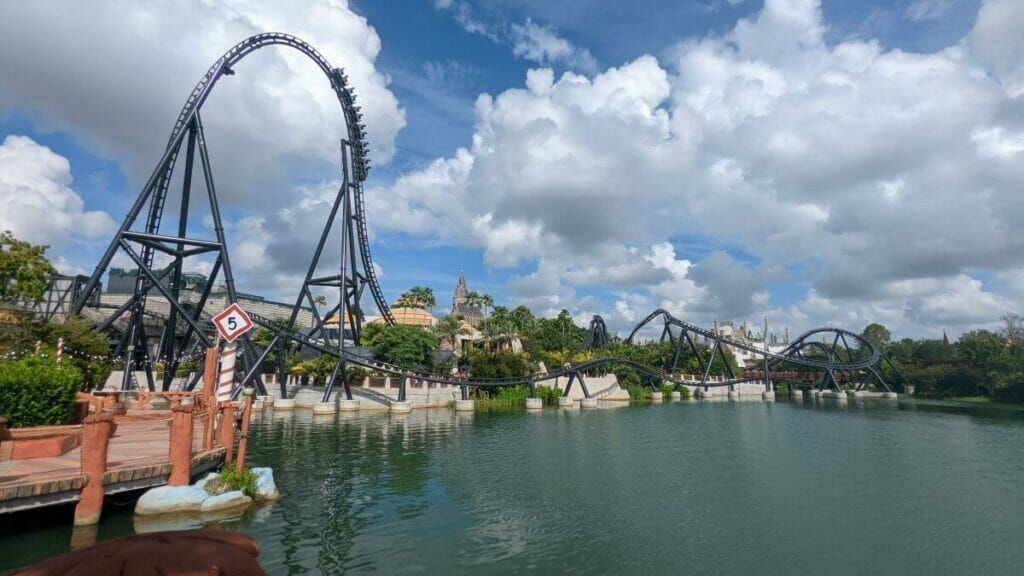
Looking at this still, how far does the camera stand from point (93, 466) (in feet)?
39.0

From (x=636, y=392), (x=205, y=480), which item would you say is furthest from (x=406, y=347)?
(x=205, y=480)

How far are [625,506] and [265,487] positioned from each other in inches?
414

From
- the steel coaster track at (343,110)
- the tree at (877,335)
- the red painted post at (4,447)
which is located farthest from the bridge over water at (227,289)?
the tree at (877,335)

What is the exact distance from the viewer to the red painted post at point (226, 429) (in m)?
16.4

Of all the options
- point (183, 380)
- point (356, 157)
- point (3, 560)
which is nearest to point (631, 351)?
point (356, 157)

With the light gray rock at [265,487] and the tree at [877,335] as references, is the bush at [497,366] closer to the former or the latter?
the light gray rock at [265,487]

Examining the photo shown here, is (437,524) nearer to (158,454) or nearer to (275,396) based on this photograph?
(158,454)

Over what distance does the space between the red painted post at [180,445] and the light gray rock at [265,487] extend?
6.38ft

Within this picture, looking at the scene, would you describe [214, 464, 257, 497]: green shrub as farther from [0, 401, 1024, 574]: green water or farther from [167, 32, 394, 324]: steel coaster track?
[167, 32, 394, 324]: steel coaster track

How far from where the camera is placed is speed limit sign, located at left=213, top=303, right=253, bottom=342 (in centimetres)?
1490

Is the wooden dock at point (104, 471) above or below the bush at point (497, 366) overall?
below

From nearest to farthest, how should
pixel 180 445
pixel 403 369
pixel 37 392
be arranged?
1. pixel 180 445
2. pixel 37 392
3. pixel 403 369

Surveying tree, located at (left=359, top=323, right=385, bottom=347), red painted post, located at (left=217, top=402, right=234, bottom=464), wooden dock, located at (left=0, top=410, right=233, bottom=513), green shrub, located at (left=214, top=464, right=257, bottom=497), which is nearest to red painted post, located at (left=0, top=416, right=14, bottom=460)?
wooden dock, located at (left=0, top=410, right=233, bottom=513)

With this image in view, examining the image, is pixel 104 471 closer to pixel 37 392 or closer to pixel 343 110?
pixel 37 392
